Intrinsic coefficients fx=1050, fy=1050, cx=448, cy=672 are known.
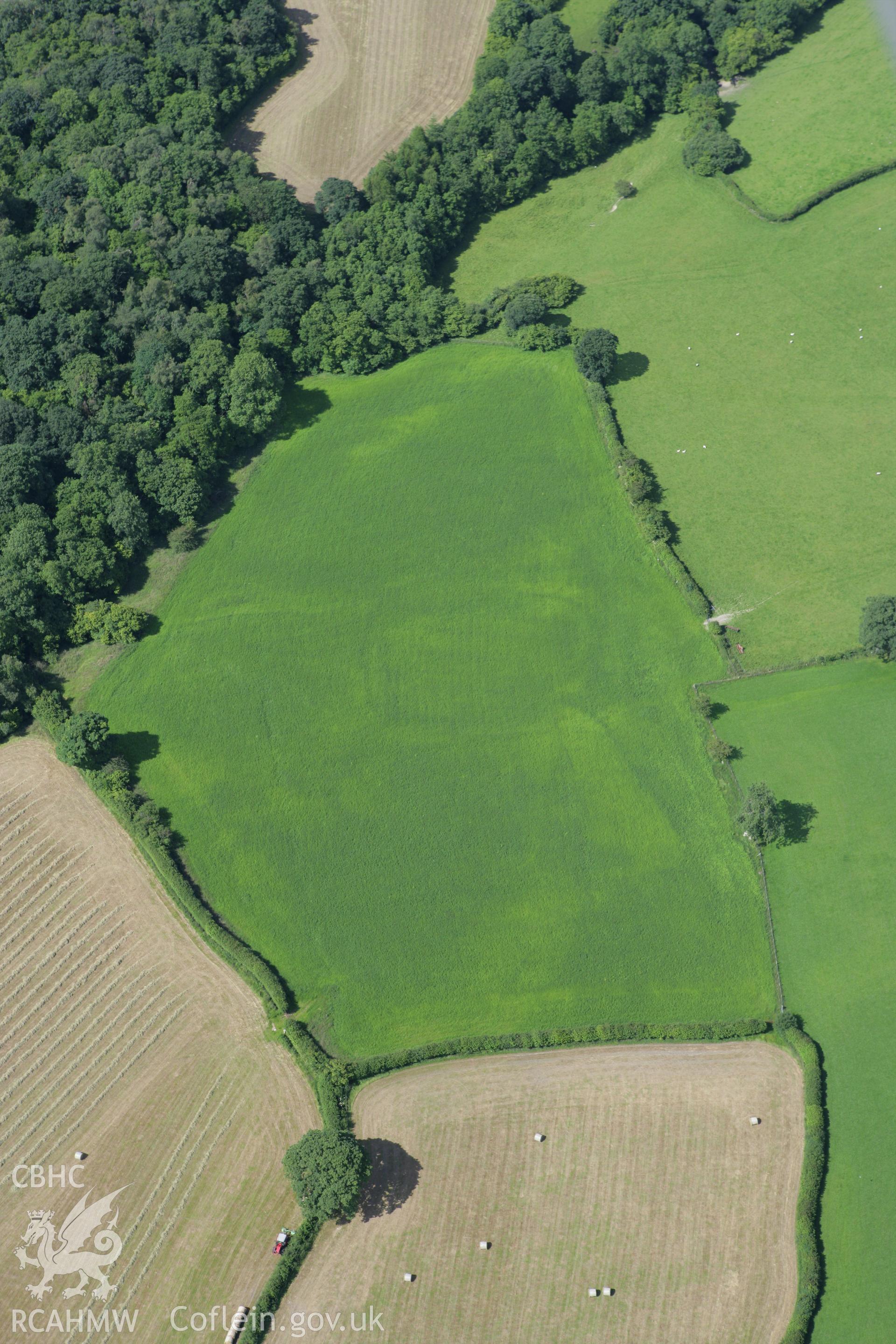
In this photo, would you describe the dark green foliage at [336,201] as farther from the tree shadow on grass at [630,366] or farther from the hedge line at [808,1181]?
the hedge line at [808,1181]

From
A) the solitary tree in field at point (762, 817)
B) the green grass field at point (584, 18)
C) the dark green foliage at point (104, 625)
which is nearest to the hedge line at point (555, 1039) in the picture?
the solitary tree in field at point (762, 817)

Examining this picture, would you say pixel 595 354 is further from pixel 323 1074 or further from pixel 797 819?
pixel 323 1074

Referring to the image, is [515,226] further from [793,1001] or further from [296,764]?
[793,1001]

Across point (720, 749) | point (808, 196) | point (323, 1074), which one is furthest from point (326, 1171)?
point (808, 196)

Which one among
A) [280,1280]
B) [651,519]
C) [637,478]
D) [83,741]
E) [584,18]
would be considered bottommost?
[280,1280]

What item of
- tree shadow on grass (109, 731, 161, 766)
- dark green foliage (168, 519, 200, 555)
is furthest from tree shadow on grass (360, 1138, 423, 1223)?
dark green foliage (168, 519, 200, 555)

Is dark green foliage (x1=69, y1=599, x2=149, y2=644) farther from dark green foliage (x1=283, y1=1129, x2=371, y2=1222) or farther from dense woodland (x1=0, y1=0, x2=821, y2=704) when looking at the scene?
dark green foliage (x1=283, y1=1129, x2=371, y2=1222)

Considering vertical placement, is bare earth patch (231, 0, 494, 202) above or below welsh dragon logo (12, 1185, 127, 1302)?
above
